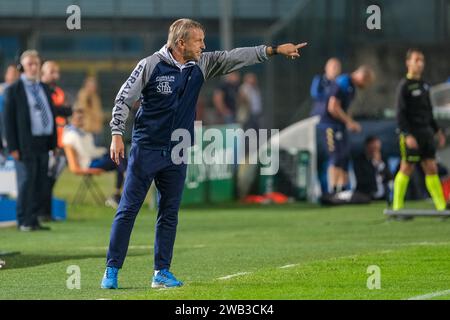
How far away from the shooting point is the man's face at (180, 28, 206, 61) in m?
11.4

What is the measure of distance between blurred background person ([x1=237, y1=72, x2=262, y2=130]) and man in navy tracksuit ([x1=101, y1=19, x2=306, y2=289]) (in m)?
20.6

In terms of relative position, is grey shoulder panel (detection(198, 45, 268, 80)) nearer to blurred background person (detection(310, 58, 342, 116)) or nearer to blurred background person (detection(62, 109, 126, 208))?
blurred background person (detection(310, 58, 342, 116))

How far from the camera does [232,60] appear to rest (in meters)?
11.7

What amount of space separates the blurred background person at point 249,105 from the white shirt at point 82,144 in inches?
349

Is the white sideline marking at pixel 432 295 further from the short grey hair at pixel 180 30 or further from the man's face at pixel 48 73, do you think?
the man's face at pixel 48 73

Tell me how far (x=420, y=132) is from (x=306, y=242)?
11.6 ft

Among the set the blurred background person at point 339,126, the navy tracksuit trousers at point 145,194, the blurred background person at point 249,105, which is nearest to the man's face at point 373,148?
the blurred background person at point 339,126

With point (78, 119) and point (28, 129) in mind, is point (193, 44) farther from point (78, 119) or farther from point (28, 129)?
point (78, 119)

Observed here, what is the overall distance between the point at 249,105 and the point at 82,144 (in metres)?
9.27

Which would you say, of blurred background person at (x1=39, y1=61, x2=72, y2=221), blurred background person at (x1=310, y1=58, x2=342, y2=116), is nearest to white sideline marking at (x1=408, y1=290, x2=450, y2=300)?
blurred background person at (x1=39, y1=61, x2=72, y2=221)

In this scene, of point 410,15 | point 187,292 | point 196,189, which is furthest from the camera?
point 410,15
